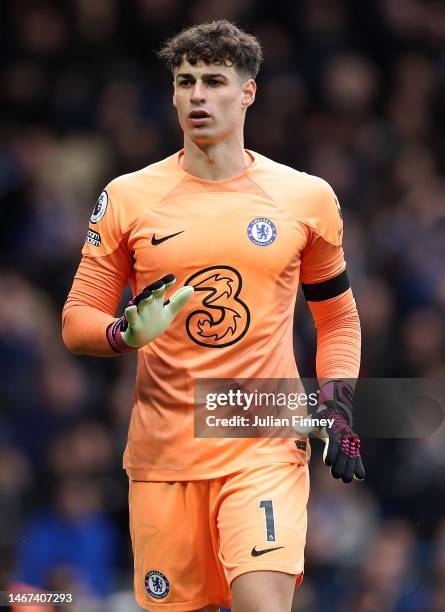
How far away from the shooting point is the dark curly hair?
445 centimetres

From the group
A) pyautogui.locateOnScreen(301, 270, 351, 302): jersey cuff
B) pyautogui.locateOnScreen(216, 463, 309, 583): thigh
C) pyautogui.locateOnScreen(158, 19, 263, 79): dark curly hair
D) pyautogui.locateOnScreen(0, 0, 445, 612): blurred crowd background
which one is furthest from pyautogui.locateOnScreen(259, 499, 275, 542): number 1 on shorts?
pyautogui.locateOnScreen(0, 0, 445, 612): blurred crowd background

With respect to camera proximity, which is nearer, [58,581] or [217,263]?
[217,263]

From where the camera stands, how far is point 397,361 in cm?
771

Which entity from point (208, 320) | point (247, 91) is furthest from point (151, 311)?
point (247, 91)

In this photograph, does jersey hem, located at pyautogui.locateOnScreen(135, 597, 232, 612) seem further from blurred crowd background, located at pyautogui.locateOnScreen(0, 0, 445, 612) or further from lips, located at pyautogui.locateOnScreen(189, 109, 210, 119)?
lips, located at pyautogui.locateOnScreen(189, 109, 210, 119)

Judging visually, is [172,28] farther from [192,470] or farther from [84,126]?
[192,470]

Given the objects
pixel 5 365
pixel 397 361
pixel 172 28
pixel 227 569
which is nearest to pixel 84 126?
pixel 172 28

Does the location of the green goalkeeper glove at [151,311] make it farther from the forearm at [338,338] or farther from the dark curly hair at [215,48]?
the dark curly hair at [215,48]

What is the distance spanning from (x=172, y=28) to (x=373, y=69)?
60.5 inches

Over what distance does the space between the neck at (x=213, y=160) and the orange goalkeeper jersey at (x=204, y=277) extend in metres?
0.03

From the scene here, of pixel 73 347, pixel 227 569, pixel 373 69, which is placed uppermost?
pixel 373 69

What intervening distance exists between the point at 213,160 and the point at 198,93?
0.25m

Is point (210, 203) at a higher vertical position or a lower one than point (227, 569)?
higher

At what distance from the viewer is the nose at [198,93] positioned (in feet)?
14.4
